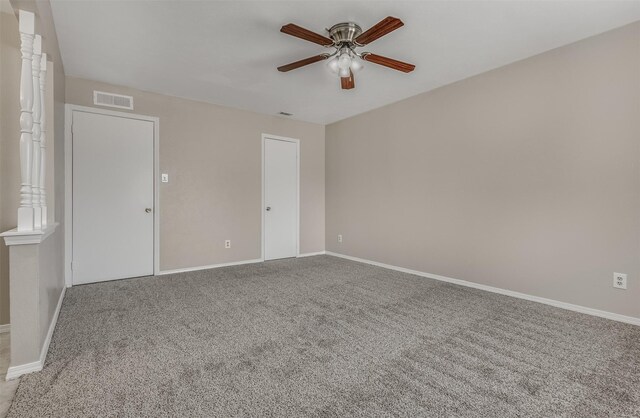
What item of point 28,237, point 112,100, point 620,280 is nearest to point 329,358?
point 28,237

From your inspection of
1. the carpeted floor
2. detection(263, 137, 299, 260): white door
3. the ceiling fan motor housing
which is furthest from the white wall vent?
the ceiling fan motor housing

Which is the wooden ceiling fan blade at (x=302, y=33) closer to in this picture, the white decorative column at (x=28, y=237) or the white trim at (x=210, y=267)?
the white decorative column at (x=28, y=237)

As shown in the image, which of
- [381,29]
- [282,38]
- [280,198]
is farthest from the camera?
[280,198]

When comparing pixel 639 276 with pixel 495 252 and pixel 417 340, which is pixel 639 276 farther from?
pixel 417 340

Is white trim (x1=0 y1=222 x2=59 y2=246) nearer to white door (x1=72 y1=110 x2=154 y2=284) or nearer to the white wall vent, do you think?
white door (x1=72 y1=110 x2=154 y2=284)

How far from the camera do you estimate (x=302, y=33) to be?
223 cm

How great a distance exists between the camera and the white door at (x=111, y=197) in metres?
3.60

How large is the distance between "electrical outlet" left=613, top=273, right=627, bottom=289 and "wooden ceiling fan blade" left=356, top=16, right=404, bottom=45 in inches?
106

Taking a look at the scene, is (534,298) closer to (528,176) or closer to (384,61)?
(528,176)

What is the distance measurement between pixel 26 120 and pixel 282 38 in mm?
1937

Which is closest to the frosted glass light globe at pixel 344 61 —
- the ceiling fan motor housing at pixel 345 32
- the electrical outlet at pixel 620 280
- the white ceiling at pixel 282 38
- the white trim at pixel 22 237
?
the ceiling fan motor housing at pixel 345 32

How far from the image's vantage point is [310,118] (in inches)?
210

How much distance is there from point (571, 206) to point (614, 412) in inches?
75.3

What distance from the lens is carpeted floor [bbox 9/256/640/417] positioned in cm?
151
